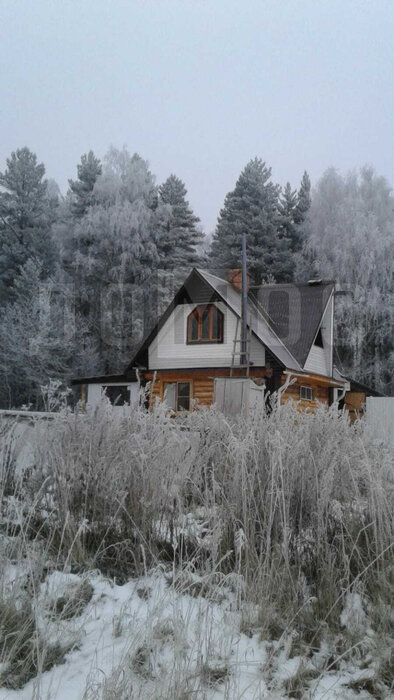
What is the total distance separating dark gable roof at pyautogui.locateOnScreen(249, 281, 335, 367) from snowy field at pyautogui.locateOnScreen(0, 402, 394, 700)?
13982 millimetres

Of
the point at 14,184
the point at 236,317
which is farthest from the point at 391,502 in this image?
the point at 14,184

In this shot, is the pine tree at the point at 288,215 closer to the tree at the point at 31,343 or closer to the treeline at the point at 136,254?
the treeline at the point at 136,254

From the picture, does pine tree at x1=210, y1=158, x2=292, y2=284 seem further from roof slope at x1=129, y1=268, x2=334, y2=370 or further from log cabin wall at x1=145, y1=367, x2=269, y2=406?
log cabin wall at x1=145, y1=367, x2=269, y2=406

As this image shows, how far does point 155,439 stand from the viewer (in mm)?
3682

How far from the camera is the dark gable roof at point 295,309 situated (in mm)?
18297

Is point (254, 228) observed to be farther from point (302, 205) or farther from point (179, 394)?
point (179, 394)

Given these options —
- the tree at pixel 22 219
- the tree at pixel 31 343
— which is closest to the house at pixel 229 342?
the tree at pixel 31 343

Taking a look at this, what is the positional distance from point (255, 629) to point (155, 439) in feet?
4.45

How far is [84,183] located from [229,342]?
21139mm

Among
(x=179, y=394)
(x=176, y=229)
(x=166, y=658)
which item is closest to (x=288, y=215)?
(x=176, y=229)

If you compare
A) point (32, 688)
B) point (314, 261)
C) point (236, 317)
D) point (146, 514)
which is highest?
point (314, 261)

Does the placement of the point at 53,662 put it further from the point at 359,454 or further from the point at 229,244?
the point at 229,244

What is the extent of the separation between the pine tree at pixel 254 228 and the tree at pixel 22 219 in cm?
999

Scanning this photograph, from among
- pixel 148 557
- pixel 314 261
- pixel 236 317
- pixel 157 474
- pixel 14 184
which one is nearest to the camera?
pixel 148 557
